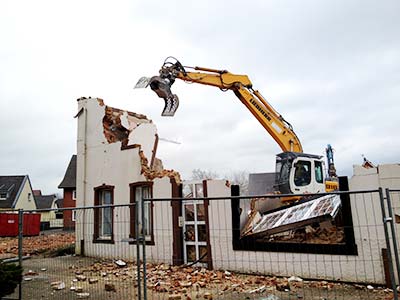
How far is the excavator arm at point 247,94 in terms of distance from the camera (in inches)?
512

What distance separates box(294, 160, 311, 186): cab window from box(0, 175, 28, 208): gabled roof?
1665 inches

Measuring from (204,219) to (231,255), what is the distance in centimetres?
160

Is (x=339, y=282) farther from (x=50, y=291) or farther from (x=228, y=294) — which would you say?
(x=50, y=291)

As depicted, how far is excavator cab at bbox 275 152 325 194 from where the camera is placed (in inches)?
472

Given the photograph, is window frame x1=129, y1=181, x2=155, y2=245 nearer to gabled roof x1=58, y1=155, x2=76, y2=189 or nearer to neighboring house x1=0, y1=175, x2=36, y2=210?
gabled roof x1=58, y1=155, x2=76, y2=189

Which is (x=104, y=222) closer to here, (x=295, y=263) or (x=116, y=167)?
(x=116, y=167)

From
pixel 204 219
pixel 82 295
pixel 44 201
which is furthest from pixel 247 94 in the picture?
pixel 44 201

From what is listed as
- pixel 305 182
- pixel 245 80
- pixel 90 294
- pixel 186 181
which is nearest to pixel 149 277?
pixel 90 294

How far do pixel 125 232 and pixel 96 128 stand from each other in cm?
546

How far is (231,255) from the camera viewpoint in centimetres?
1102

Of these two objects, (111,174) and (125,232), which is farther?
(111,174)

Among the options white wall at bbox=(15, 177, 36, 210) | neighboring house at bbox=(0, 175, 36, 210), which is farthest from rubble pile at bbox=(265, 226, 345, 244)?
white wall at bbox=(15, 177, 36, 210)

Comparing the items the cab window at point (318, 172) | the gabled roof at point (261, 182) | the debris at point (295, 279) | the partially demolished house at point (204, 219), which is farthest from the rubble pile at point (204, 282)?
the gabled roof at point (261, 182)

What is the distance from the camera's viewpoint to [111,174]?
1485 centimetres
